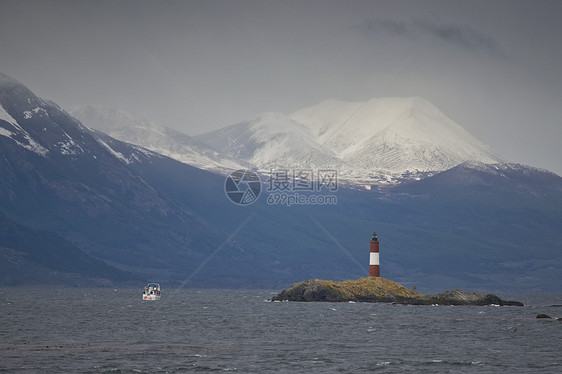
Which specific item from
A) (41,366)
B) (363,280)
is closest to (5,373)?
(41,366)

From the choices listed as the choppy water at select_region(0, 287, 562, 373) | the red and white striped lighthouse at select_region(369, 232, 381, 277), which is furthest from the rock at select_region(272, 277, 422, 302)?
the choppy water at select_region(0, 287, 562, 373)

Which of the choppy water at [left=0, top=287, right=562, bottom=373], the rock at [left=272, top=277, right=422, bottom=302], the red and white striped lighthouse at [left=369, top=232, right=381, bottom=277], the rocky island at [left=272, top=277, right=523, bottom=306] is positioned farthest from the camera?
the rock at [left=272, top=277, right=422, bottom=302]

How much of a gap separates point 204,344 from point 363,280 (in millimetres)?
100809

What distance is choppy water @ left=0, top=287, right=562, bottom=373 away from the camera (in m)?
68.4

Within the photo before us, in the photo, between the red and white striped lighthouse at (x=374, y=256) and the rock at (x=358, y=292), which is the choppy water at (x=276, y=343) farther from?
the rock at (x=358, y=292)

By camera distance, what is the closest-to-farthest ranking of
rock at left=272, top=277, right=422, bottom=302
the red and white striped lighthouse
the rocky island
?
the red and white striped lighthouse
the rocky island
rock at left=272, top=277, right=422, bottom=302

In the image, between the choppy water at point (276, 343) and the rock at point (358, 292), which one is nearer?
the choppy water at point (276, 343)


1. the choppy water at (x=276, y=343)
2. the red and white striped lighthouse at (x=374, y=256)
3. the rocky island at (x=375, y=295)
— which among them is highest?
the red and white striped lighthouse at (x=374, y=256)

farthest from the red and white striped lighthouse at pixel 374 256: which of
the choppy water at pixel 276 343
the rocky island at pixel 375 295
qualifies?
the choppy water at pixel 276 343

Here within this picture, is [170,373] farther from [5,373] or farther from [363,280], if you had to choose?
[363,280]

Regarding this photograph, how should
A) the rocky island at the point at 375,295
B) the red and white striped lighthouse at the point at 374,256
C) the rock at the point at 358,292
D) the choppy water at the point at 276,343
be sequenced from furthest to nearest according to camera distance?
the rock at the point at 358,292
the rocky island at the point at 375,295
the red and white striped lighthouse at the point at 374,256
the choppy water at the point at 276,343

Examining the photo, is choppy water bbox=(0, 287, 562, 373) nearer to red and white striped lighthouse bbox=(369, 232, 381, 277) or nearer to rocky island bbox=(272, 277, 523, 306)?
red and white striped lighthouse bbox=(369, 232, 381, 277)

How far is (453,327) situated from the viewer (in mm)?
109438

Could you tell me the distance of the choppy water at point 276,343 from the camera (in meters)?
68.4
